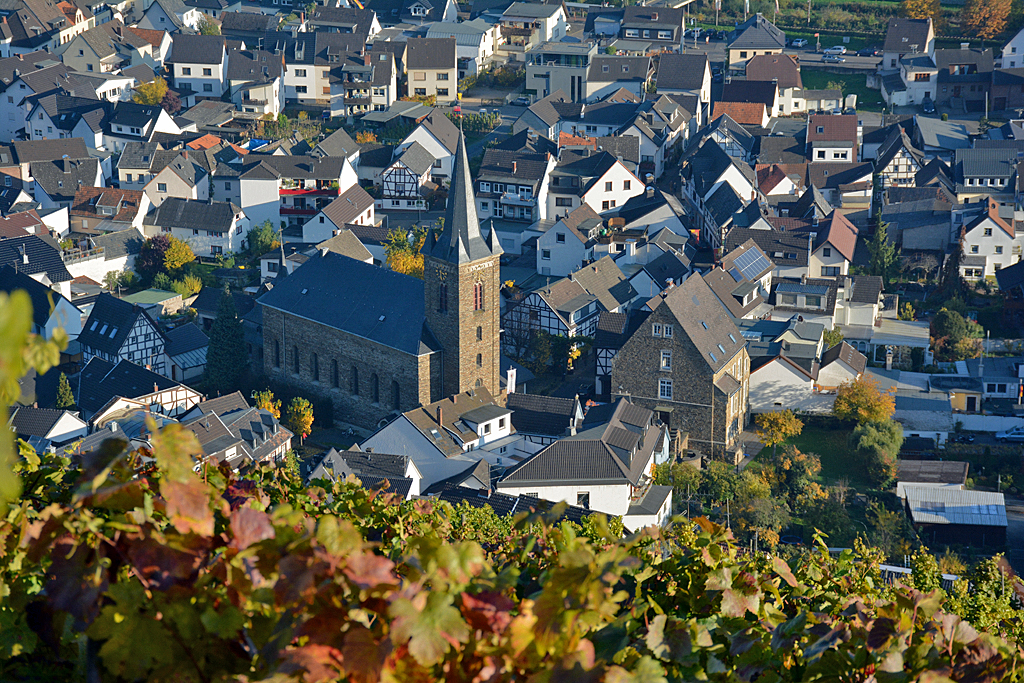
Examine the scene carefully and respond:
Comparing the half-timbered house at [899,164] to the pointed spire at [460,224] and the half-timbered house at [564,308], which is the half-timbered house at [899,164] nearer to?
the half-timbered house at [564,308]

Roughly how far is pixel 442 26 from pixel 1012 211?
47.6 meters

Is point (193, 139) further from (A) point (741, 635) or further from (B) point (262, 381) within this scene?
(A) point (741, 635)

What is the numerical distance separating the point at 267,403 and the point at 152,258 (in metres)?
18.4

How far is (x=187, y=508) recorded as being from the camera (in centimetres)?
516

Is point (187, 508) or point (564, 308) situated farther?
point (564, 308)

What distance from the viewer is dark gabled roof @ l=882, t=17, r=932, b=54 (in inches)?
3191

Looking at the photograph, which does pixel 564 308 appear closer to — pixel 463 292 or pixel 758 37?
pixel 463 292

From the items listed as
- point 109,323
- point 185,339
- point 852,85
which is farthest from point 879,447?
point 852,85

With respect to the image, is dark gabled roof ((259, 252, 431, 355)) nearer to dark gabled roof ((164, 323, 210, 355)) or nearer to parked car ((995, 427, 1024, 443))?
dark gabled roof ((164, 323, 210, 355))

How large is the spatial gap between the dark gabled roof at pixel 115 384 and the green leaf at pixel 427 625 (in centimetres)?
3773

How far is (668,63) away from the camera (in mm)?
76812

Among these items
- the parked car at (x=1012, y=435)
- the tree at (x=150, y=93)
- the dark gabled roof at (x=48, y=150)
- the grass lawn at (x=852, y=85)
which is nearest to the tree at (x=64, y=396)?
the dark gabled roof at (x=48, y=150)

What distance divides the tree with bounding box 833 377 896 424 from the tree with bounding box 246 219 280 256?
29.3 m

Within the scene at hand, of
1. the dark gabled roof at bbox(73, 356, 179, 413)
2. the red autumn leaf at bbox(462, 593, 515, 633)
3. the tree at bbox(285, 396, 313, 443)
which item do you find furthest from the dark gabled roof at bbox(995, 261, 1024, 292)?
the red autumn leaf at bbox(462, 593, 515, 633)
